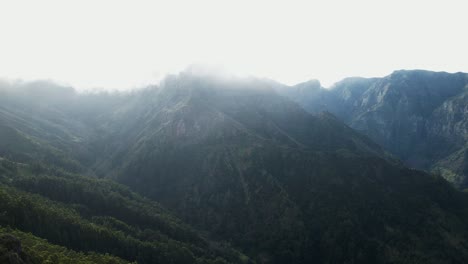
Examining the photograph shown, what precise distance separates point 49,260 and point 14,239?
20.4m

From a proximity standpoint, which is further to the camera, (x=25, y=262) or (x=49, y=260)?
(x=49, y=260)

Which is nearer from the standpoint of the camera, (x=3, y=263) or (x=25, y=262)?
(x=3, y=263)

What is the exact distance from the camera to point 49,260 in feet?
648

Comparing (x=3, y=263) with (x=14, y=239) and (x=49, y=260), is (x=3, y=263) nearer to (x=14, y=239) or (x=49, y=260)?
(x=14, y=239)

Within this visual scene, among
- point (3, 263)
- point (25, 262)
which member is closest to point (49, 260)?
point (25, 262)

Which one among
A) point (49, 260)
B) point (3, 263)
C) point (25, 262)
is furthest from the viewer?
point (49, 260)

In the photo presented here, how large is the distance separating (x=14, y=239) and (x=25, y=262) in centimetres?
1100

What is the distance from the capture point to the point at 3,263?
168 meters

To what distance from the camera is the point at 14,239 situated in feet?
607

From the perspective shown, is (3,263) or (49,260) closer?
(3,263)

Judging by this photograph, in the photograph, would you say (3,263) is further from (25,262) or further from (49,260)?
(49,260)

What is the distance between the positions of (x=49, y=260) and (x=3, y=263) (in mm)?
31382

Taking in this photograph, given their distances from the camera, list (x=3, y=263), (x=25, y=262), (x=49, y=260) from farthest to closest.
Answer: (x=49, y=260)
(x=25, y=262)
(x=3, y=263)

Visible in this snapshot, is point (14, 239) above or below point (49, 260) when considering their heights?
above
